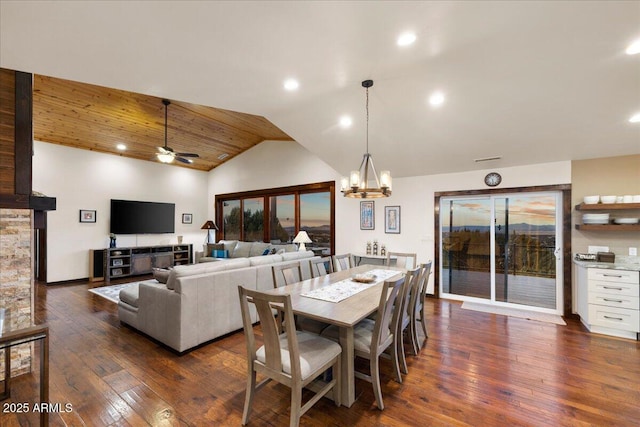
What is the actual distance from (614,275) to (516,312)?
1328mm

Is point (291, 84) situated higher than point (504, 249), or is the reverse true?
point (291, 84)

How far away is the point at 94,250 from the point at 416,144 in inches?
294

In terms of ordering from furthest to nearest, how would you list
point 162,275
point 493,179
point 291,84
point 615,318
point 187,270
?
point 493,179 < point 615,318 < point 162,275 < point 291,84 < point 187,270

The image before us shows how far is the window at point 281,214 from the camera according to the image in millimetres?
6551

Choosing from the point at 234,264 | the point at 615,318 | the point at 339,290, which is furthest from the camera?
the point at 234,264

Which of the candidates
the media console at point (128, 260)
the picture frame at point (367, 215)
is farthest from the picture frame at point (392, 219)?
the media console at point (128, 260)

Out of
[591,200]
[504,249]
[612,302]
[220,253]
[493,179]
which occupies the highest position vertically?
[493,179]

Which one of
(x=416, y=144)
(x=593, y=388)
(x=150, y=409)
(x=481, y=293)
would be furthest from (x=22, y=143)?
(x=481, y=293)

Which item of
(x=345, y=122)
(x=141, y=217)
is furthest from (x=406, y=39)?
(x=141, y=217)

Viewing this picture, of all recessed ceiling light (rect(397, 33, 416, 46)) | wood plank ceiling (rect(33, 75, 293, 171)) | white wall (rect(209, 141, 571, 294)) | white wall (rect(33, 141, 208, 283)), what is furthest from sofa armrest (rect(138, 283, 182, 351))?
white wall (rect(33, 141, 208, 283))

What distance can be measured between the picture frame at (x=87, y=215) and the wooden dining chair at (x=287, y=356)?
6860 mm

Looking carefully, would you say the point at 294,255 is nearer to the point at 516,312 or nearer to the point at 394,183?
the point at 394,183

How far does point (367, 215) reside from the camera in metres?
5.84

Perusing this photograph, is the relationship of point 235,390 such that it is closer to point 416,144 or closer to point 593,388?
point 593,388
